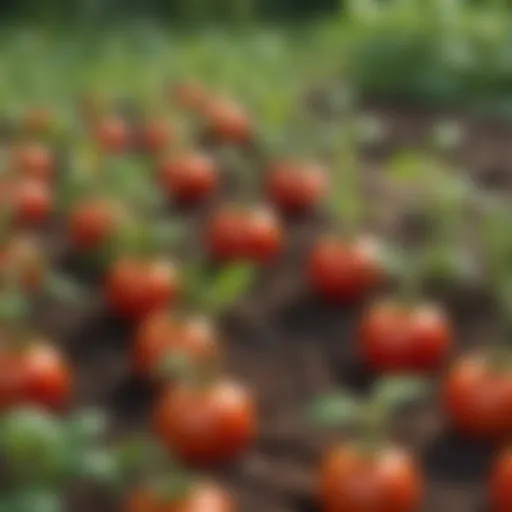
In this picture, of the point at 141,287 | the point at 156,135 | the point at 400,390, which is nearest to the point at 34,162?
the point at 156,135

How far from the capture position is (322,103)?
3.91 m

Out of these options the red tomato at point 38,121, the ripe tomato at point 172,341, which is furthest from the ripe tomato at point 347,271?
the red tomato at point 38,121

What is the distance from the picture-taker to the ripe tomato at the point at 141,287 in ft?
7.88

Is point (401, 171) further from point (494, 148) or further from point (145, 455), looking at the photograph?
point (145, 455)

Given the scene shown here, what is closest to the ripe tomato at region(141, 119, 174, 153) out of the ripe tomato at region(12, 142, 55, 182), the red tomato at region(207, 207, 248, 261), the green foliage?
the ripe tomato at region(12, 142, 55, 182)

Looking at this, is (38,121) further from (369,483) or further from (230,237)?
(369,483)

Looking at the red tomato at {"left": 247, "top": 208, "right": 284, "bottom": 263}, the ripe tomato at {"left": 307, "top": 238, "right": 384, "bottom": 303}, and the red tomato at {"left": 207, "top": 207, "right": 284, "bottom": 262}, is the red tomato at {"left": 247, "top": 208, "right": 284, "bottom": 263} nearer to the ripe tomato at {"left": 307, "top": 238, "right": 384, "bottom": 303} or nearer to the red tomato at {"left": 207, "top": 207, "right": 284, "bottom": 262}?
the red tomato at {"left": 207, "top": 207, "right": 284, "bottom": 262}

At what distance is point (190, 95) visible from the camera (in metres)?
3.84

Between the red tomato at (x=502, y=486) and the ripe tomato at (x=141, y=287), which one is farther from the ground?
the ripe tomato at (x=141, y=287)

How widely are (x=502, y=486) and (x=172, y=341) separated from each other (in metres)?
0.58

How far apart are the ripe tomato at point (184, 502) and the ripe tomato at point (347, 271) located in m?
0.75

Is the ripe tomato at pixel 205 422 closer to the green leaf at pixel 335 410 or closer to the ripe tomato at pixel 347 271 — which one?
the green leaf at pixel 335 410

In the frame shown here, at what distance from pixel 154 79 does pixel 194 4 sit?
3.71 ft

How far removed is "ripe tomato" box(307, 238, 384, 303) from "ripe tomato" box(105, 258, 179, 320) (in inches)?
10.0
